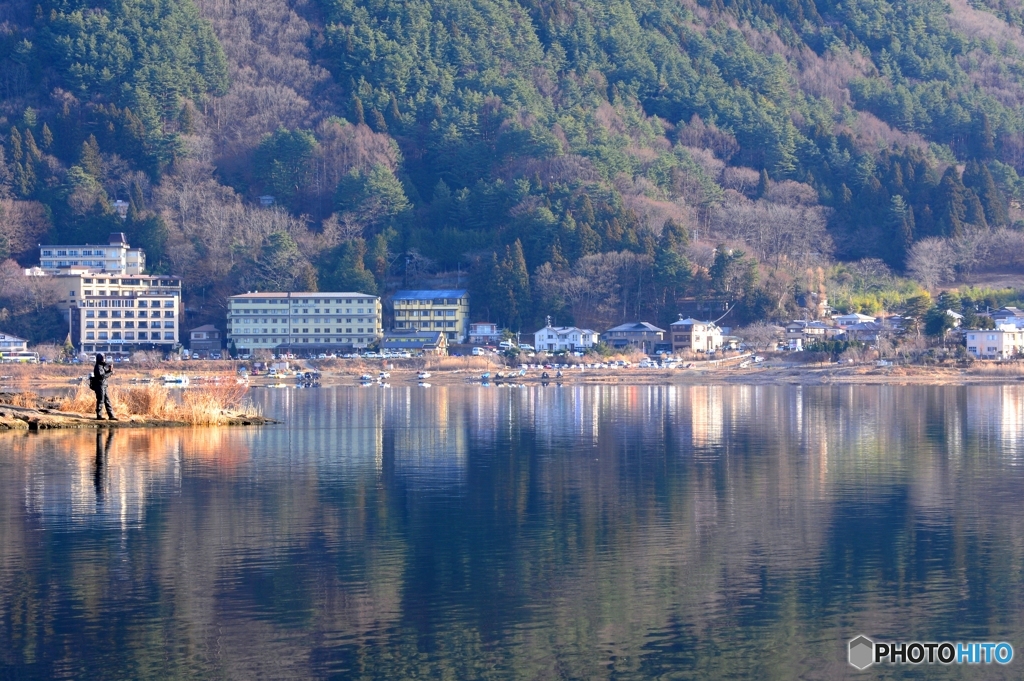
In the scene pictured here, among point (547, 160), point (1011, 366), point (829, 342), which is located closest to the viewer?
point (1011, 366)

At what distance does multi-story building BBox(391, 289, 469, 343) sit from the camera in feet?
285

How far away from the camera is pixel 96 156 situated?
104 meters

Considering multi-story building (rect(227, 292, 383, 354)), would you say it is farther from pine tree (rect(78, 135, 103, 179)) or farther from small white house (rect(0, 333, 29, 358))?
pine tree (rect(78, 135, 103, 179))

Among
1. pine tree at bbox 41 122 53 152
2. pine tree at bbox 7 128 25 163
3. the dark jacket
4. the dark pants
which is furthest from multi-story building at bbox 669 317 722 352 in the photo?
pine tree at bbox 41 122 53 152

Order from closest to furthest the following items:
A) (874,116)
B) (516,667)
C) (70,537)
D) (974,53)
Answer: (516,667), (70,537), (874,116), (974,53)

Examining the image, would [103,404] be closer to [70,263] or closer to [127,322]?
[127,322]

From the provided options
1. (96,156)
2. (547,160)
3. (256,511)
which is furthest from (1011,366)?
(96,156)

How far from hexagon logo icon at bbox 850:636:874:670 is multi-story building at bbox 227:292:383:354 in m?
73.0

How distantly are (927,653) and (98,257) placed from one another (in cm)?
8620

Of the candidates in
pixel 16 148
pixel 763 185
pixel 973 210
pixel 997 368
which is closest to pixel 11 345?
pixel 16 148

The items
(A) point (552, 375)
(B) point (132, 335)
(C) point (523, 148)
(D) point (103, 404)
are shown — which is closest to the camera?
(D) point (103, 404)

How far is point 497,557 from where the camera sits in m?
16.8

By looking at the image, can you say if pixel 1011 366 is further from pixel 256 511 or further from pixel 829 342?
pixel 256 511

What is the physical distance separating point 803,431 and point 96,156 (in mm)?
80444
